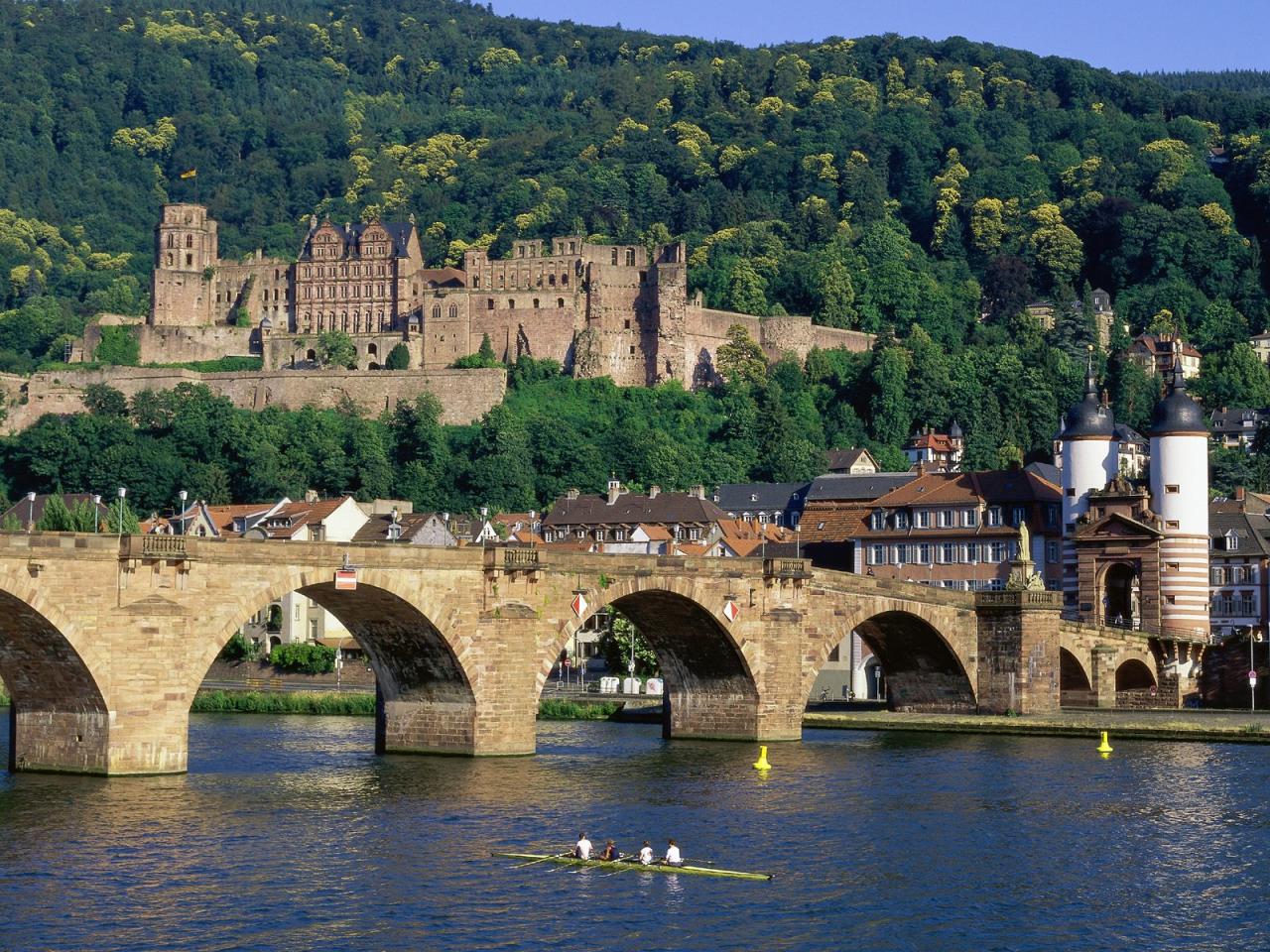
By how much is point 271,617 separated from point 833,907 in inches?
3076

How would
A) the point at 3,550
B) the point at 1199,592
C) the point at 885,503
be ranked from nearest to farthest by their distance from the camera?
the point at 3,550 → the point at 1199,592 → the point at 885,503

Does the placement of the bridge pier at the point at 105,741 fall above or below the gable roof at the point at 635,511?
below

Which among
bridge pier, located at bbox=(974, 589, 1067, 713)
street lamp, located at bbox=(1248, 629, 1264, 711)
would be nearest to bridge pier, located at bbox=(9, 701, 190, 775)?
bridge pier, located at bbox=(974, 589, 1067, 713)

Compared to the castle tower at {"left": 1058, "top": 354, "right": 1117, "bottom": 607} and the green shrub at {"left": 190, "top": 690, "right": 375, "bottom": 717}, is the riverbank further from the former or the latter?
the green shrub at {"left": 190, "top": 690, "right": 375, "bottom": 717}

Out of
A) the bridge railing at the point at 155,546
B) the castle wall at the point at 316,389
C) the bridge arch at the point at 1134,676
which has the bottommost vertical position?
the bridge arch at the point at 1134,676

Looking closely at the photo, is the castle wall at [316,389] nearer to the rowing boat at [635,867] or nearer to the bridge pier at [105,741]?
the bridge pier at [105,741]

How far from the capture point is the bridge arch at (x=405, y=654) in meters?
62.0

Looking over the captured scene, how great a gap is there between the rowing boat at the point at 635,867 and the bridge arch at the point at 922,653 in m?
29.1

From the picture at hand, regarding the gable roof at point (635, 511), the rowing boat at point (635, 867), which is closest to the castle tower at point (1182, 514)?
the gable roof at point (635, 511)

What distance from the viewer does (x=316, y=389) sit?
179000mm

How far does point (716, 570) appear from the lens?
236ft

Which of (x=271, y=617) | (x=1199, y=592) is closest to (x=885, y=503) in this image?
(x=1199, y=592)

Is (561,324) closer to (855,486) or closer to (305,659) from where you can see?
(855,486)

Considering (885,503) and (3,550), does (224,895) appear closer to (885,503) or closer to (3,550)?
(3,550)
